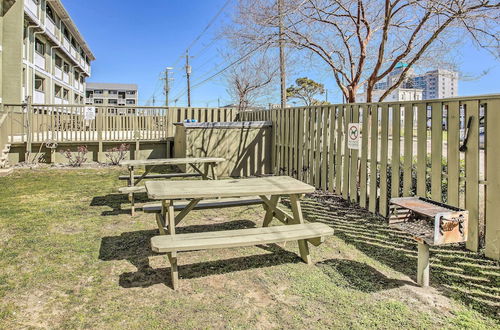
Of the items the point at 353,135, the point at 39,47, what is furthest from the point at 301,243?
the point at 39,47

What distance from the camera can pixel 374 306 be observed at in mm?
2324

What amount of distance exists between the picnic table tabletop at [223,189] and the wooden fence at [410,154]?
1.40 m

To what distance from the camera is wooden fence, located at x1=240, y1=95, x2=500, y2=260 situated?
2.96 metres

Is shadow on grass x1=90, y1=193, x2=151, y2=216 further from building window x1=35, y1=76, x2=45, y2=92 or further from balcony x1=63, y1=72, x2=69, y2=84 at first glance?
balcony x1=63, y1=72, x2=69, y2=84

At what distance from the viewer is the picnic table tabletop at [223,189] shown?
285 cm

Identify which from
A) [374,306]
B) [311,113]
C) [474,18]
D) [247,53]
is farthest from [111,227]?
[474,18]

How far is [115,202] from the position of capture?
5.41m

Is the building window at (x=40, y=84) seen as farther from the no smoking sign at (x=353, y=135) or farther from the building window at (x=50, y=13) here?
the no smoking sign at (x=353, y=135)

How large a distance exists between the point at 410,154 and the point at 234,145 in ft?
15.8

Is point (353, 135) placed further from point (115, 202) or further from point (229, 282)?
point (115, 202)

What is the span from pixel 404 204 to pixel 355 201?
2105 millimetres

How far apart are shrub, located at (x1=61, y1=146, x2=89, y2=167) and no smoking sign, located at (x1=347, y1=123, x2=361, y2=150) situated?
780 centimetres

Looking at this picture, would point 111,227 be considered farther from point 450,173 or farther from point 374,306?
point 450,173

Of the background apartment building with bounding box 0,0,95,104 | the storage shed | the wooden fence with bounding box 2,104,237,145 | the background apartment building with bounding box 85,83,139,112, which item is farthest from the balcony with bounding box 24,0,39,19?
the background apartment building with bounding box 85,83,139,112
